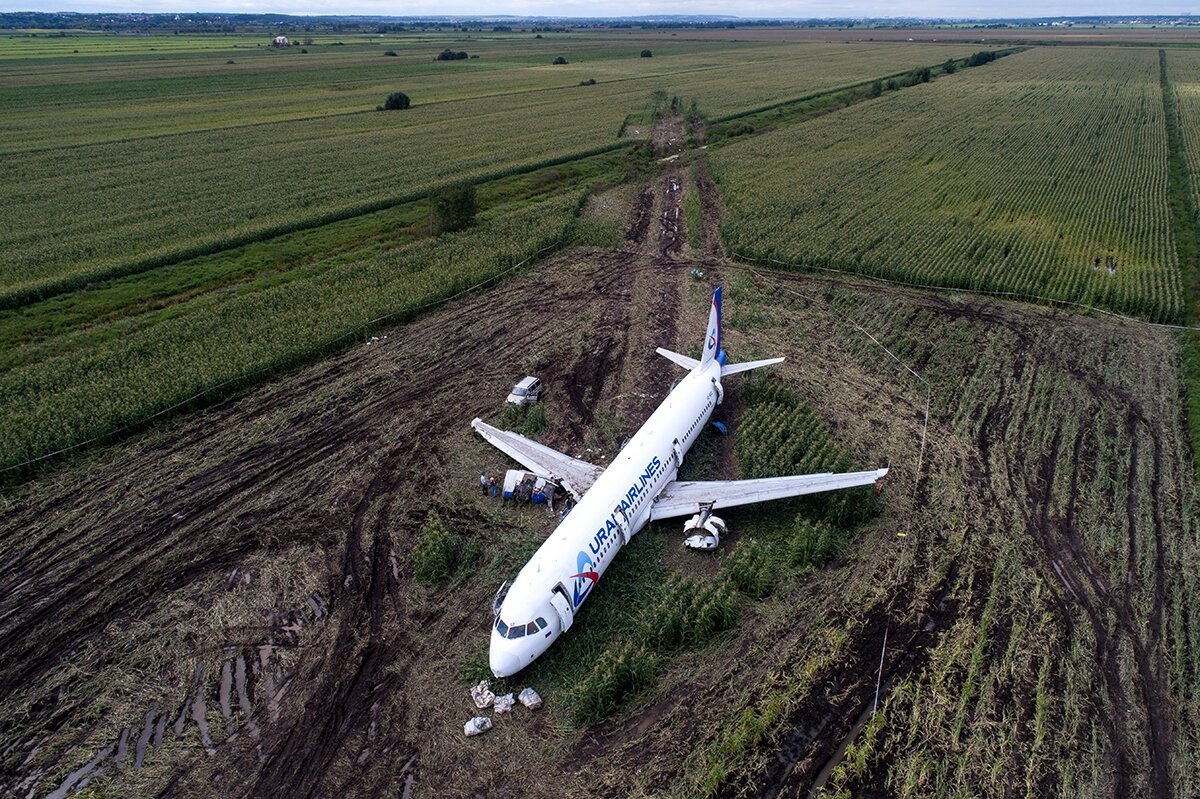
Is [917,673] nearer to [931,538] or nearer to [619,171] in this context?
[931,538]

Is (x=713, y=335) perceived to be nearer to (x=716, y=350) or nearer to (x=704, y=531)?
(x=716, y=350)

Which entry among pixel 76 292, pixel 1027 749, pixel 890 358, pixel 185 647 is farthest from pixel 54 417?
pixel 890 358

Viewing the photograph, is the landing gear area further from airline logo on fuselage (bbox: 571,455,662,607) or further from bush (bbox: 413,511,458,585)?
bush (bbox: 413,511,458,585)

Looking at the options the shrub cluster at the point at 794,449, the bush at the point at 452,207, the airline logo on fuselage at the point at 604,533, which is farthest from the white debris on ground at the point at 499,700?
the bush at the point at 452,207

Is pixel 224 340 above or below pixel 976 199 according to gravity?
below

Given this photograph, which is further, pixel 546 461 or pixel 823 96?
pixel 823 96

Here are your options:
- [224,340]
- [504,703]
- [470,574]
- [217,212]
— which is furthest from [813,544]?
[217,212]

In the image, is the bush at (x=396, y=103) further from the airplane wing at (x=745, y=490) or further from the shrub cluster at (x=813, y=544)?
the shrub cluster at (x=813, y=544)
